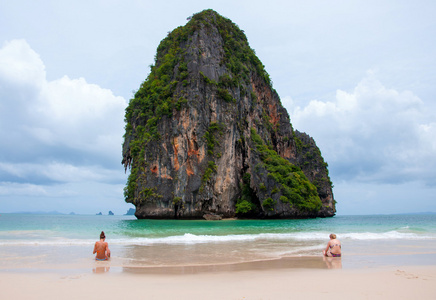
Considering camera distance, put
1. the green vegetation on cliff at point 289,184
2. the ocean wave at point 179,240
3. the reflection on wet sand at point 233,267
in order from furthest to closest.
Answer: the green vegetation on cliff at point 289,184 < the ocean wave at point 179,240 < the reflection on wet sand at point 233,267

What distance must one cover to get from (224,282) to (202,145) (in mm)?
31858

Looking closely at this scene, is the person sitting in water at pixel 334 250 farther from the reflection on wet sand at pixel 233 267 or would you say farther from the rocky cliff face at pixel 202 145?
the rocky cliff face at pixel 202 145

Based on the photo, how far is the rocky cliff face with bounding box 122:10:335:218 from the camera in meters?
36.7

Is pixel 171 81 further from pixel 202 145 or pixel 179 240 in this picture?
pixel 179 240

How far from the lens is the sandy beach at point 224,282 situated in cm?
492

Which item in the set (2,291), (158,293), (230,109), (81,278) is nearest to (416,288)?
(158,293)

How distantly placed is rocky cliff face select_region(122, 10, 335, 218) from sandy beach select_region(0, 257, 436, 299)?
1140 inches

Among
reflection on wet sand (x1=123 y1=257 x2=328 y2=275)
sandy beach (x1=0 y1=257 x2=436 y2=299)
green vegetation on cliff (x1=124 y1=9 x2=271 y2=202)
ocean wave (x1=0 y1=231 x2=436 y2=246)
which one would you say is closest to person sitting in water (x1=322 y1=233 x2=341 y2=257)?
reflection on wet sand (x1=123 y1=257 x2=328 y2=275)

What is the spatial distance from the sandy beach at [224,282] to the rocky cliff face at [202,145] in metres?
28.9

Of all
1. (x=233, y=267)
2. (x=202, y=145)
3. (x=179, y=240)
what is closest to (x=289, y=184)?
(x=202, y=145)

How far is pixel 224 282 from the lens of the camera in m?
5.76

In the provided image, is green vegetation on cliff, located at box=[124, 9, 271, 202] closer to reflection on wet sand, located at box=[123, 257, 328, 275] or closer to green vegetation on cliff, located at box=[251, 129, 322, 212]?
green vegetation on cliff, located at box=[251, 129, 322, 212]

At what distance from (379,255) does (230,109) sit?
3238 centimetres

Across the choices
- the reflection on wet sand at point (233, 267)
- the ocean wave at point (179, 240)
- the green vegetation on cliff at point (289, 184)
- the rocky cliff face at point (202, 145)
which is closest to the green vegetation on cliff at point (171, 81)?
the rocky cliff face at point (202, 145)
